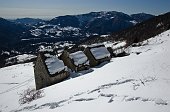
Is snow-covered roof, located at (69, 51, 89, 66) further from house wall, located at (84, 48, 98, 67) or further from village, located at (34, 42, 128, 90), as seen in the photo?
house wall, located at (84, 48, 98, 67)

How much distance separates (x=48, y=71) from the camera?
39594 millimetres

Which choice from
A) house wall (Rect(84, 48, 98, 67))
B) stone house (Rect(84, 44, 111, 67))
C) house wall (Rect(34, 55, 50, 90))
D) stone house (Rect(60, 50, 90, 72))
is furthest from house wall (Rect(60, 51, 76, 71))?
house wall (Rect(34, 55, 50, 90))

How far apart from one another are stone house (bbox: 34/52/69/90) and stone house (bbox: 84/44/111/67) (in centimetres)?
877

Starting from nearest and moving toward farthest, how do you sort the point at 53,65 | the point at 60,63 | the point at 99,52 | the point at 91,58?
the point at 53,65
the point at 60,63
the point at 91,58
the point at 99,52

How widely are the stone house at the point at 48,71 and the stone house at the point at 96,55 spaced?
8.77m

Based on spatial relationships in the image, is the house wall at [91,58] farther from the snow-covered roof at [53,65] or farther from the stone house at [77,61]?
the snow-covered roof at [53,65]

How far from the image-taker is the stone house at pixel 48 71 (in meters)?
39.6

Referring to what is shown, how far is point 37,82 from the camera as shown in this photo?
42.5 meters

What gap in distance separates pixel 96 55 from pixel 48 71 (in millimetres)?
13563

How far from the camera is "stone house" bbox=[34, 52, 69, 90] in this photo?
130 ft

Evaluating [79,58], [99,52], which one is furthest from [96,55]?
[79,58]

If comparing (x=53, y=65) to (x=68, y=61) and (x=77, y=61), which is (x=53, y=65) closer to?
(x=77, y=61)

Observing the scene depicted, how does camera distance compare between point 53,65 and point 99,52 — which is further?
point 99,52

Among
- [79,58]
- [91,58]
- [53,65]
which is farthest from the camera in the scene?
[91,58]
